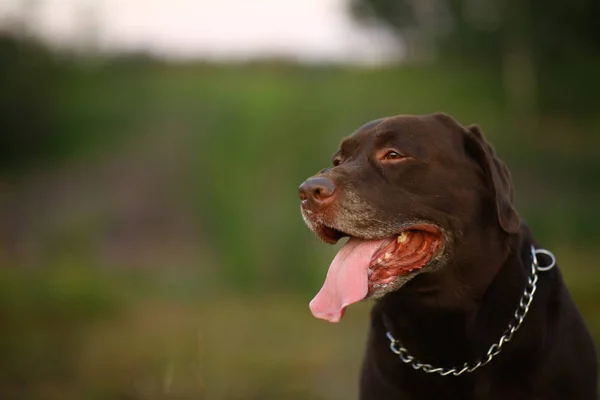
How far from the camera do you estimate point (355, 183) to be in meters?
3.60

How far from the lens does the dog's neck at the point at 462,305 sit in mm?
3594

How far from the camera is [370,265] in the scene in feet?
11.8

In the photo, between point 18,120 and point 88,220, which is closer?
point 88,220

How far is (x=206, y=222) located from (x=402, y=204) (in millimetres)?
16123

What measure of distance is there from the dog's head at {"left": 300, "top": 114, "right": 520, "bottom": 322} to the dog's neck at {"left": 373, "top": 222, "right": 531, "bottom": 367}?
9 centimetres

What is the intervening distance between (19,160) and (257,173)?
6.96 meters

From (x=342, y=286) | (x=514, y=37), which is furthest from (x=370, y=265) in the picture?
(x=514, y=37)

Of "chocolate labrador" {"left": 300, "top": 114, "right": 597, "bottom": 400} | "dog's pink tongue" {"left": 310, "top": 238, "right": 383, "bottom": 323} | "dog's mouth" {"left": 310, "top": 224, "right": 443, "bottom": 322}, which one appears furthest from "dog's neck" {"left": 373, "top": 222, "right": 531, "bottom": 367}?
"dog's pink tongue" {"left": 310, "top": 238, "right": 383, "bottom": 323}

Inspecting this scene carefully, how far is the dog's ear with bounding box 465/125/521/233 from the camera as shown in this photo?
3607mm

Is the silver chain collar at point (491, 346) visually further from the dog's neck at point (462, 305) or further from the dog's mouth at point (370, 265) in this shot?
the dog's mouth at point (370, 265)

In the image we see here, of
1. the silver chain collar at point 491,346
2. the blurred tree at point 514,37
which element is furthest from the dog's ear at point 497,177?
the blurred tree at point 514,37

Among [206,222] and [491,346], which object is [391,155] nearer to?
[491,346]

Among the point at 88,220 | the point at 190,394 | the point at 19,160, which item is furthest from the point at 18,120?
the point at 190,394

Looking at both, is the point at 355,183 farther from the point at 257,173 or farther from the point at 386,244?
the point at 257,173
